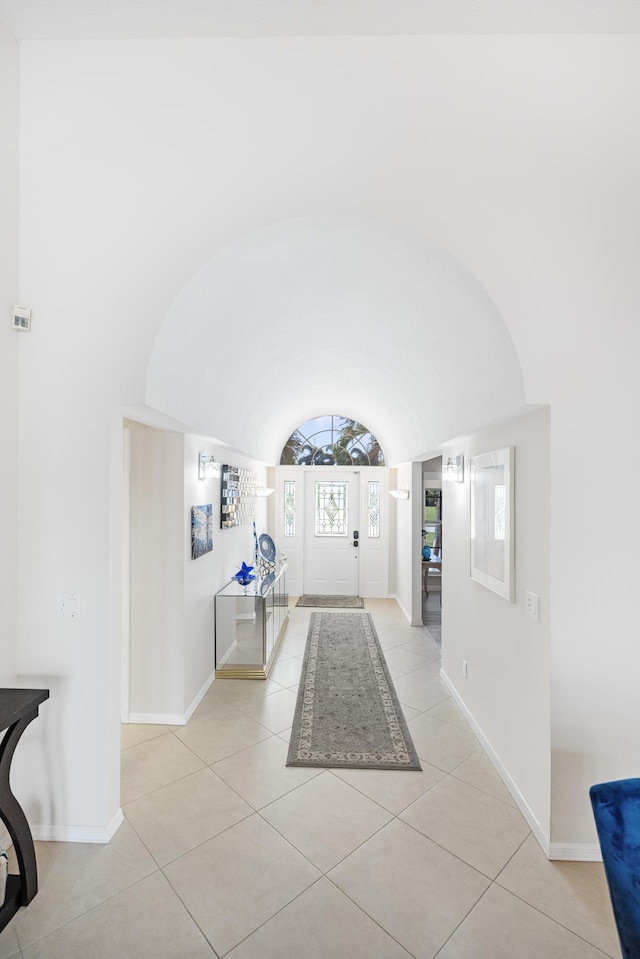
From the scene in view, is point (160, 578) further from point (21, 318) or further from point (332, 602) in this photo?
point (332, 602)

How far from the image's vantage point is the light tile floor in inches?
65.2

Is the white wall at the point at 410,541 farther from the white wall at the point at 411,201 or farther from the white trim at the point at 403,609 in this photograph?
the white wall at the point at 411,201

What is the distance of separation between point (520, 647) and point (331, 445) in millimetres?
5402

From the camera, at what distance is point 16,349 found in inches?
87.2

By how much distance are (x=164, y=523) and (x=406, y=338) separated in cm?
247

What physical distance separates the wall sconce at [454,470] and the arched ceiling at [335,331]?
22 centimetres

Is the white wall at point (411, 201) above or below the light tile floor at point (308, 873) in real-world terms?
above

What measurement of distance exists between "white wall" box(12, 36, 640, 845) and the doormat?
4.62 metres

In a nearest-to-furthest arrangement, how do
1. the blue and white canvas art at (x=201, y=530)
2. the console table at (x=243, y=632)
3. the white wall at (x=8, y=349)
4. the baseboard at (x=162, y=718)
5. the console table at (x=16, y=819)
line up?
the console table at (x=16, y=819) → the white wall at (x=8, y=349) → the baseboard at (x=162, y=718) → the blue and white canvas art at (x=201, y=530) → the console table at (x=243, y=632)

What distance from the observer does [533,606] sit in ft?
7.29

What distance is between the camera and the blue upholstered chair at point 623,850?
1118 millimetres

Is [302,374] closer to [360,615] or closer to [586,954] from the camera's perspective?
[360,615]

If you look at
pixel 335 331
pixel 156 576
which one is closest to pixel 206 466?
pixel 156 576

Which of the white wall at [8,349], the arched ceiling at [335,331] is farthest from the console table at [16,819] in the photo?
the arched ceiling at [335,331]
